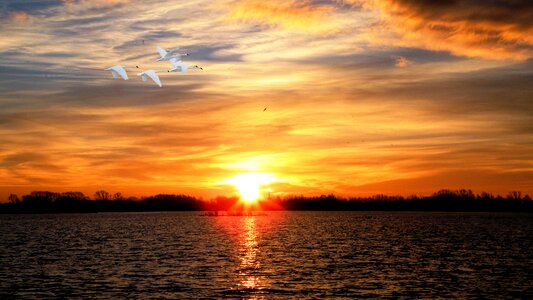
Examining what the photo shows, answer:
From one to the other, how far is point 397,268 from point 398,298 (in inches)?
942

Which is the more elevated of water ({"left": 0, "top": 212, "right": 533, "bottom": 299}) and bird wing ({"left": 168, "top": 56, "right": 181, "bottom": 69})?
bird wing ({"left": 168, "top": 56, "right": 181, "bottom": 69})

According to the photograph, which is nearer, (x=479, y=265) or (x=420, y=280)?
(x=420, y=280)

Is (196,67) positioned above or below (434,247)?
above

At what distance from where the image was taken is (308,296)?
183 ft

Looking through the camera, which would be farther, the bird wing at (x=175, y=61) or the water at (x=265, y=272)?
the water at (x=265, y=272)

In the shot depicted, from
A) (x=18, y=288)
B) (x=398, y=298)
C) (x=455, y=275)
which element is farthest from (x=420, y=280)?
(x=18, y=288)

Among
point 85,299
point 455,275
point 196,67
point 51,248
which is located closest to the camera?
point 196,67

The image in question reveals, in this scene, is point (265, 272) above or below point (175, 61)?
below

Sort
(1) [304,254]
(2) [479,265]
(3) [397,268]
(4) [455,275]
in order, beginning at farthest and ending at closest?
(1) [304,254]
(2) [479,265]
(3) [397,268]
(4) [455,275]

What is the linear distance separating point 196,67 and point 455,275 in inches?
1746

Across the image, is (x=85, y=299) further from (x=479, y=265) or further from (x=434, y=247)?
(x=434, y=247)

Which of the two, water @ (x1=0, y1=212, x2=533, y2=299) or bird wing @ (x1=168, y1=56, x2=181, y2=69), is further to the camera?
water @ (x1=0, y1=212, x2=533, y2=299)

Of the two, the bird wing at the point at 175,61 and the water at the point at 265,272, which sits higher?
the bird wing at the point at 175,61

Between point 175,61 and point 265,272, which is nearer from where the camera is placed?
point 175,61
